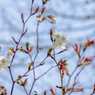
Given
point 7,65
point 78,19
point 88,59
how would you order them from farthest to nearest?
point 78,19 → point 88,59 → point 7,65

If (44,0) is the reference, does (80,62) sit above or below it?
below

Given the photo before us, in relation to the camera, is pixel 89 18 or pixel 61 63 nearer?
pixel 61 63

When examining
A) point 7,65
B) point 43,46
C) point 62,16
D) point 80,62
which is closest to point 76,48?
point 80,62

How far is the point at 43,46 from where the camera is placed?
7.30ft

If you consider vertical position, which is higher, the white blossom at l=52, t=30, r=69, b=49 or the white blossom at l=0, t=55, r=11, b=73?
the white blossom at l=52, t=30, r=69, b=49

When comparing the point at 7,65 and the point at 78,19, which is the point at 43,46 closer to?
the point at 78,19

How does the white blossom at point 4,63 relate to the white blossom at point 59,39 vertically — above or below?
below

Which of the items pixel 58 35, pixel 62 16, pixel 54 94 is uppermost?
pixel 62 16

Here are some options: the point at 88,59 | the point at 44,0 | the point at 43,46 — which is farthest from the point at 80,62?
the point at 43,46

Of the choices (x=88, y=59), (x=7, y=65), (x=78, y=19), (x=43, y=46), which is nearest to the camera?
(x=7, y=65)

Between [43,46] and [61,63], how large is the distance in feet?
5.01

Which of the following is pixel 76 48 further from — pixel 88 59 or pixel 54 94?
pixel 54 94

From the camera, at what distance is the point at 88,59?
0.74 m

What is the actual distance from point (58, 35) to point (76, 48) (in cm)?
11
